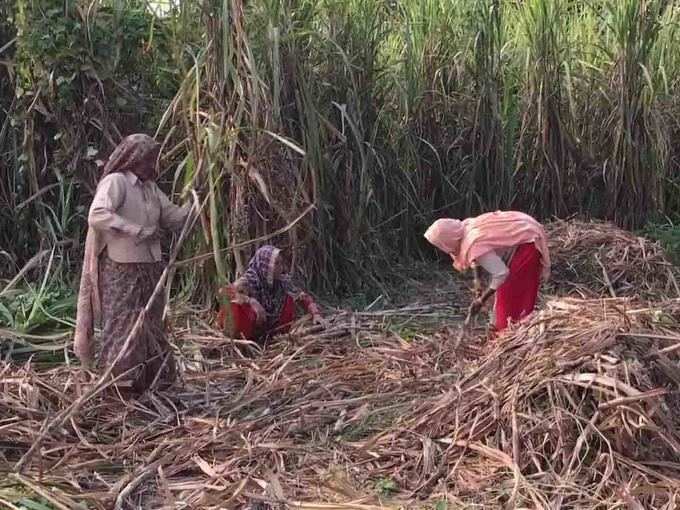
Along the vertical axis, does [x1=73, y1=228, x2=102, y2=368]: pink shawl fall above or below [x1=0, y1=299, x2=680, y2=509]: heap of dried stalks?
above

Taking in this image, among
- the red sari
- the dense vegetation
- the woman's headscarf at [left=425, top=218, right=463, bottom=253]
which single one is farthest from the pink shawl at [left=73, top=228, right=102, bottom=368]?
the woman's headscarf at [left=425, top=218, right=463, bottom=253]

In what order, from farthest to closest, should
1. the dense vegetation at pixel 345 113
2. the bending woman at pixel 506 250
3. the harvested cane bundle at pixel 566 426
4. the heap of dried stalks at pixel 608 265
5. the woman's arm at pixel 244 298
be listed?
the heap of dried stalks at pixel 608 265, the dense vegetation at pixel 345 113, the woman's arm at pixel 244 298, the bending woman at pixel 506 250, the harvested cane bundle at pixel 566 426

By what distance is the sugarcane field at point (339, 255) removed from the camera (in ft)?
9.75

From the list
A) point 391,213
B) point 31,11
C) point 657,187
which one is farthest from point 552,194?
point 31,11

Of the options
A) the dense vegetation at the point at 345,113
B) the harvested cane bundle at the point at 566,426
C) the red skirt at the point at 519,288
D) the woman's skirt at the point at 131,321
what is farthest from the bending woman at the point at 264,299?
the harvested cane bundle at the point at 566,426

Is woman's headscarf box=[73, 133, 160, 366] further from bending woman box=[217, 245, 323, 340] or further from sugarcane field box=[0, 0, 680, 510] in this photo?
bending woman box=[217, 245, 323, 340]

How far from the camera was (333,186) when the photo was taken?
5410 mm

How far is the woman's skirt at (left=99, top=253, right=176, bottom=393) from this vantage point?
3.77m

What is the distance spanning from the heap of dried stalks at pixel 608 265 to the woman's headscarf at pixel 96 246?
2.71 m

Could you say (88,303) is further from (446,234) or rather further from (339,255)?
(339,255)

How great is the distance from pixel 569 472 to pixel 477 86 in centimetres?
399

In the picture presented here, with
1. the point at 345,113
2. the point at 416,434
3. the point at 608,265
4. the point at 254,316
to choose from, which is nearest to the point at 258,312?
the point at 254,316

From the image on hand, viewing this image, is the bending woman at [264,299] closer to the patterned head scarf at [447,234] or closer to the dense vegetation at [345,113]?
the dense vegetation at [345,113]

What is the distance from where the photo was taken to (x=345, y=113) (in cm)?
539
